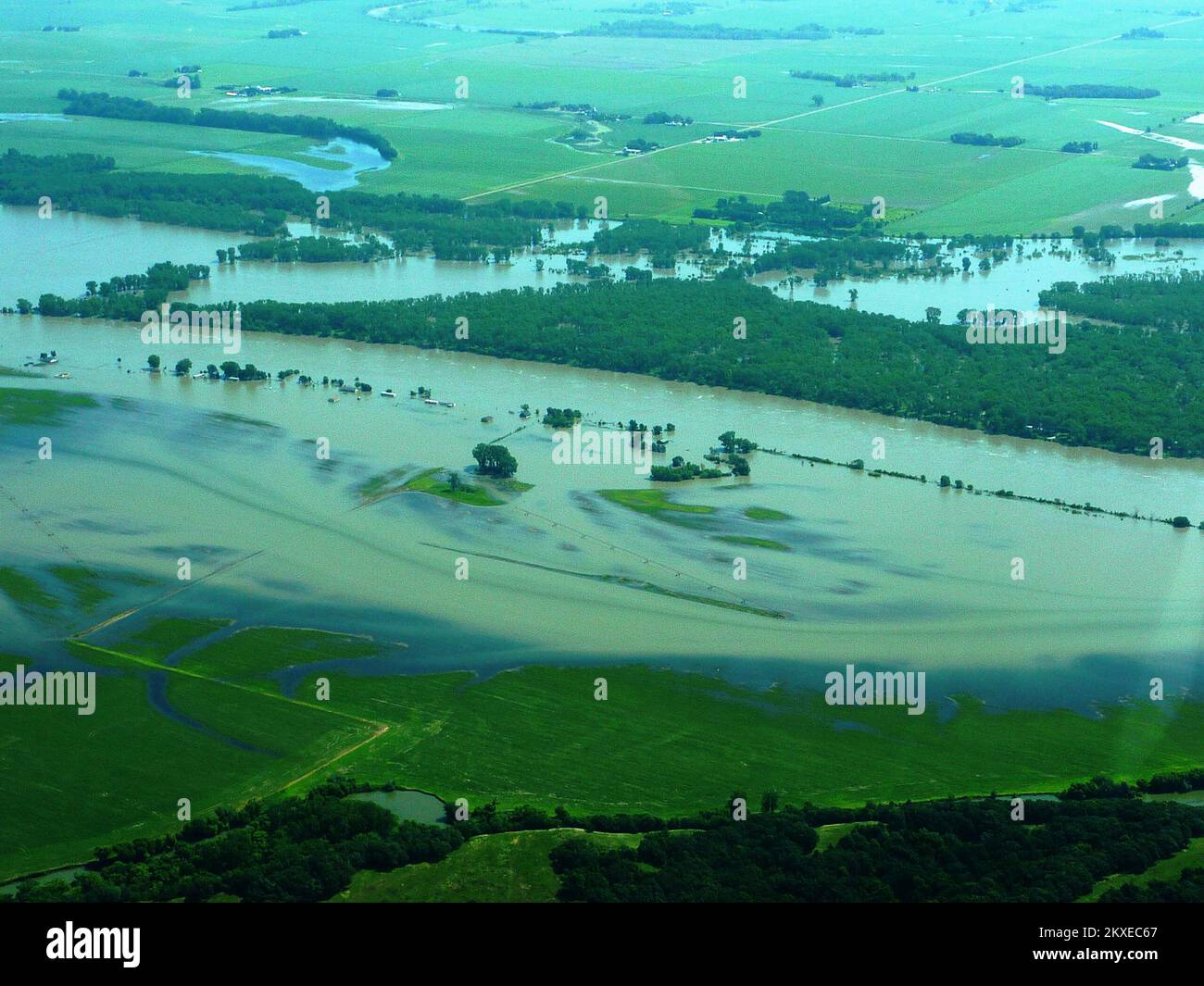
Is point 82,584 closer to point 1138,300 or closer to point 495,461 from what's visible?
point 495,461

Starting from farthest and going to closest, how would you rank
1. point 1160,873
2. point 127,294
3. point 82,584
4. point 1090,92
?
1. point 1090,92
2. point 127,294
3. point 82,584
4. point 1160,873

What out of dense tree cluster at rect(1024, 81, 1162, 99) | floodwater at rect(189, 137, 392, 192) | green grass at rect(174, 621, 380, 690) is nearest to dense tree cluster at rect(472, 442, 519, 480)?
green grass at rect(174, 621, 380, 690)

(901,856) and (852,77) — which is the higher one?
(852,77)

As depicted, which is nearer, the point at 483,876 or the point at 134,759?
the point at 483,876

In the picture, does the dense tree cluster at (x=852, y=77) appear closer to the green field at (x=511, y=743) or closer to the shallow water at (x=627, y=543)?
the shallow water at (x=627, y=543)

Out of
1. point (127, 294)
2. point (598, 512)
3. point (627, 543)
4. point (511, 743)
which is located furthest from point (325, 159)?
point (511, 743)
